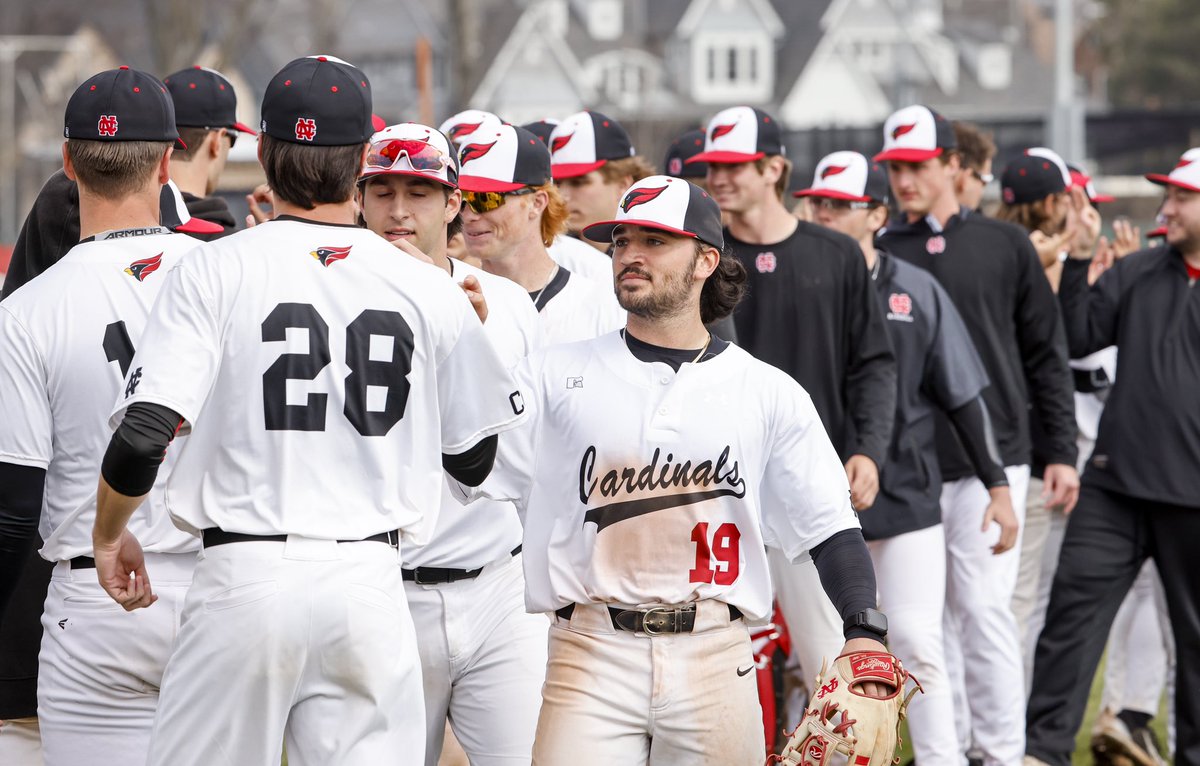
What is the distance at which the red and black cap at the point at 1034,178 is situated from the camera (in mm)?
8102

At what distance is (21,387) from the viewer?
424 centimetres

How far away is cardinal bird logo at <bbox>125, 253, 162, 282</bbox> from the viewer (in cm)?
438

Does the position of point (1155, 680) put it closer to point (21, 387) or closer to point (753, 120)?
point (753, 120)

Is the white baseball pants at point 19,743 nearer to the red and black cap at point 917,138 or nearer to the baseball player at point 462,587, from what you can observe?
the baseball player at point 462,587

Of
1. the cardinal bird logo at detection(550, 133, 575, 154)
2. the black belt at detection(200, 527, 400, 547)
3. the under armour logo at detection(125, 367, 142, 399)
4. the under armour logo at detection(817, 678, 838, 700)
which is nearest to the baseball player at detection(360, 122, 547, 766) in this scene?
the black belt at detection(200, 527, 400, 547)

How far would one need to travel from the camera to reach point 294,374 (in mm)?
3748

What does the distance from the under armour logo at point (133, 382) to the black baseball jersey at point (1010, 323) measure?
15.6 feet

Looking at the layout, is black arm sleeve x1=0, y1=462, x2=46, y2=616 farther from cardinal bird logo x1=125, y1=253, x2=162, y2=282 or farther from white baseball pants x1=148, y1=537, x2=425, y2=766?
white baseball pants x1=148, y1=537, x2=425, y2=766

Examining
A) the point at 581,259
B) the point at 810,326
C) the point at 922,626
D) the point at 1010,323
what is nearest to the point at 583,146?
the point at 581,259

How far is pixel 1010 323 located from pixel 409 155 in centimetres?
384

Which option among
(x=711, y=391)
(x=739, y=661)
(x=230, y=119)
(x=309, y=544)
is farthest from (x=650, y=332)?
(x=230, y=119)

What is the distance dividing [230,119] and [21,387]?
193 centimetres

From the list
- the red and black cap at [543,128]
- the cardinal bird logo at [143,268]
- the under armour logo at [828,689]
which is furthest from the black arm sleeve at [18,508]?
the red and black cap at [543,128]

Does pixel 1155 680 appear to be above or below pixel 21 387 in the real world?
below
